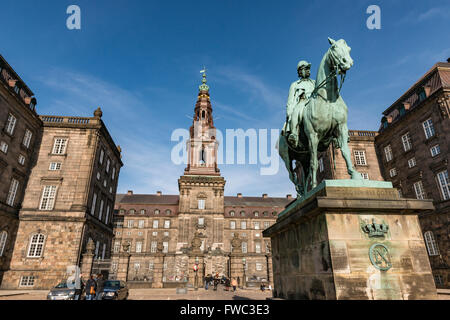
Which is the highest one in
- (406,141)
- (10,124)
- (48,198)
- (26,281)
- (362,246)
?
(406,141)

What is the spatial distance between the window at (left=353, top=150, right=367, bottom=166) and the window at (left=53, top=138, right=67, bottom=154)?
3652 centimetres

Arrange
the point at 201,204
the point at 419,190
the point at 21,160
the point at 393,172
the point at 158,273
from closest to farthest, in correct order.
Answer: the point at 21,160 → the point at 419,190 → the point at 158,273 → the point at 393,172 → the point at 201,204

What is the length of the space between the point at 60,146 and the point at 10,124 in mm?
5680

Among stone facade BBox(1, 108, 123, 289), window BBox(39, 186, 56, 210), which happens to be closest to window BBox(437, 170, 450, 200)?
stone facade BBox(1, 108, 123, 289)

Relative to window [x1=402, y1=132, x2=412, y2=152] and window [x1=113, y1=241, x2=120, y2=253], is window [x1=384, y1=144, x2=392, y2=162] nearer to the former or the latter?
window [x1=402, y1=132, x2=412, y2=152]

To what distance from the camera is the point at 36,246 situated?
26.2 metres

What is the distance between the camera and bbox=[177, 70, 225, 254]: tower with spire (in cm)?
5600

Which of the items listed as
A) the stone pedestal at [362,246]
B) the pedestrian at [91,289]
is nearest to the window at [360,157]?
the pedestrian at [91,289]

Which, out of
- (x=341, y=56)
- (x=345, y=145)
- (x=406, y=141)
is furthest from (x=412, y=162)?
(x=341, y=56)

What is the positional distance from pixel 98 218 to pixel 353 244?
34.9m

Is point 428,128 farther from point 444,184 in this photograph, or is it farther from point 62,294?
point 62,294

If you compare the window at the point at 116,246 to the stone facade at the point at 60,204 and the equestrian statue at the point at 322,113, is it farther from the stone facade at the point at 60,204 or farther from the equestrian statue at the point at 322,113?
the equestrian statue at the point at 322,113

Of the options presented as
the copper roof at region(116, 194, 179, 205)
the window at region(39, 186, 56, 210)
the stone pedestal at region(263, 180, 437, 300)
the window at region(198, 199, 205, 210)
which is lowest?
the stone pedestal at region(263, 180, 437, 300)
